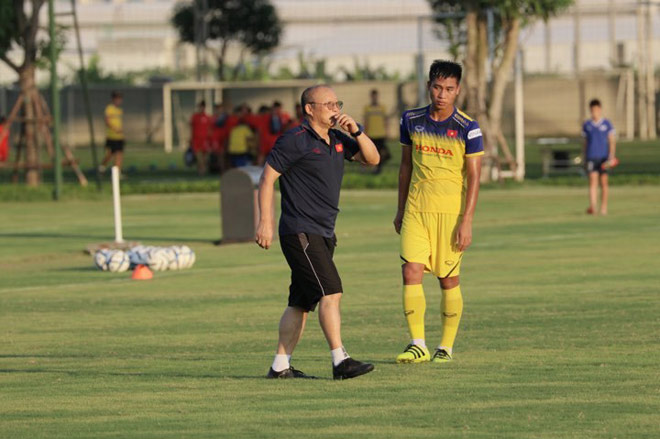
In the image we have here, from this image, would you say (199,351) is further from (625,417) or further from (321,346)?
(625,417)

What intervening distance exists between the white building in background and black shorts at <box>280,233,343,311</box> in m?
28.4

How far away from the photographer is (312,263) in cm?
966

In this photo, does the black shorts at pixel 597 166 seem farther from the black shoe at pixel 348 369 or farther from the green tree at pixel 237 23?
the green tree at pixel 237 23

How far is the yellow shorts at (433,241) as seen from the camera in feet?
34.5

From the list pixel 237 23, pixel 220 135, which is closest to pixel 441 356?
pixel 220 135

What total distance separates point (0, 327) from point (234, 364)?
3.65 metres

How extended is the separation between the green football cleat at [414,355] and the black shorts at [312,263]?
932mm

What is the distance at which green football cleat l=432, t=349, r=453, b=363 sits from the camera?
1047cm

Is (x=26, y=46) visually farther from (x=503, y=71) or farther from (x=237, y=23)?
(x=237, y=23)

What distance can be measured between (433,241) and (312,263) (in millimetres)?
1230

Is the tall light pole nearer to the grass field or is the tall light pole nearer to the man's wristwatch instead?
the grass field

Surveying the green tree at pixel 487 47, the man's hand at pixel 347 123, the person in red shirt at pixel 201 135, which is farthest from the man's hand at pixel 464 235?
the person in red shirt at pixel 201 135

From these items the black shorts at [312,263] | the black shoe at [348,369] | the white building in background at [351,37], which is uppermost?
the white building in background at [351,37]

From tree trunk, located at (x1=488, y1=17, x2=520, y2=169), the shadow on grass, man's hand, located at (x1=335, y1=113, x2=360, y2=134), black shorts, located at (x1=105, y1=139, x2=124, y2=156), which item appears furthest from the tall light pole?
man's hand, located at (x1=335, y1=113, x2=360, y2=134)
